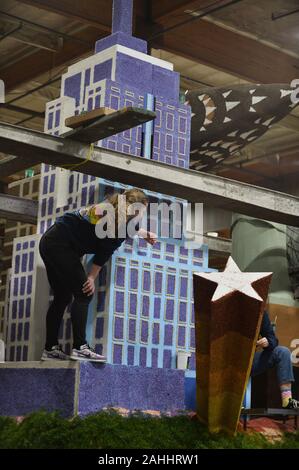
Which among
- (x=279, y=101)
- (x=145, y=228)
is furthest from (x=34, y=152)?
(x=279, y=101)

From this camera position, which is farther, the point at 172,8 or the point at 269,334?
the point at 172,8

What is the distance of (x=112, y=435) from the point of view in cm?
599

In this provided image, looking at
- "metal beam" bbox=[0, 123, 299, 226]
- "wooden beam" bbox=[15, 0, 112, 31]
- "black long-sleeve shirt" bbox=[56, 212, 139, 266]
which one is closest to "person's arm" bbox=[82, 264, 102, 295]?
"black long-sleeve shirt" bbox=[56, 212, 139, 266]

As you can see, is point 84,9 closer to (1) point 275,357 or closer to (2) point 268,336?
(2) point 268,336

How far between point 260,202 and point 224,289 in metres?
2.00

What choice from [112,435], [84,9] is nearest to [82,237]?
[112,435]

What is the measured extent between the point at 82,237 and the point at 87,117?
0.96 metres

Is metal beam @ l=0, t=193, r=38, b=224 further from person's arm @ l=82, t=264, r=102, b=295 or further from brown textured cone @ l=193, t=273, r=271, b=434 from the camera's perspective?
brown textured cone @ l=193, t=273, r=271, b=434

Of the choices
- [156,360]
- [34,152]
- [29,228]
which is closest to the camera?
[34,152]

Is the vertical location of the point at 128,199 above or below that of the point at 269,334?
above

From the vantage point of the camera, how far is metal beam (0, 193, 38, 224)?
8.54m

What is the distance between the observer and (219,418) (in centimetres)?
622

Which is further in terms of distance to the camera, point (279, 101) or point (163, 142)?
point (279, 101)
